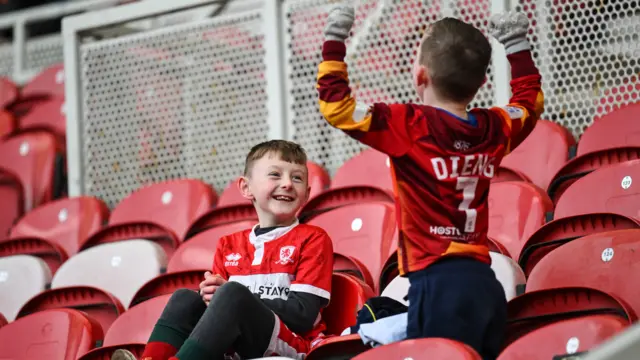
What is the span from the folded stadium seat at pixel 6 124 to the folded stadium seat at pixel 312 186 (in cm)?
222

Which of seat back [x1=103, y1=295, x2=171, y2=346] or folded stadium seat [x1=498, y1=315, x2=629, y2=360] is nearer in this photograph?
folded stadium seat [x1=498, y1=315, x2=629, y2=360]

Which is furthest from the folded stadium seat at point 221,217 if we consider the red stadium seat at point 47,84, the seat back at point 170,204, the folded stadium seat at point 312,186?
the red stadium seat at point 47,84

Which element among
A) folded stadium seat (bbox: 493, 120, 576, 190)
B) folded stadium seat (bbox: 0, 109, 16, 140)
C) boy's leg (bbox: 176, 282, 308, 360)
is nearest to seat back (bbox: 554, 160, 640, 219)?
folded stadium seat (bbox: 493, 120, 576, 190)

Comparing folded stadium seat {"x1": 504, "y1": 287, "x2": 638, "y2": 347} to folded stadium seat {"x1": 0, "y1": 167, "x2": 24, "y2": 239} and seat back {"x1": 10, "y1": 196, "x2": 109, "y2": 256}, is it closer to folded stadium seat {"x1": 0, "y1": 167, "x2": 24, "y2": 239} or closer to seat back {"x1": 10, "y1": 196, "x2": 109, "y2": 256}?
seat back {"x1": 10, "y1": 196, "x2": 109, "y2": 256}

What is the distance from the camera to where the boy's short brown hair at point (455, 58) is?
2293 mm

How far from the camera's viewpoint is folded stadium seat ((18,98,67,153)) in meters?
6.14

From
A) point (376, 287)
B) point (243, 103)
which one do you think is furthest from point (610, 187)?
point (243, 103)

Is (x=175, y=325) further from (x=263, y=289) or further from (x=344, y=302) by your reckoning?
(x=344, y=302)

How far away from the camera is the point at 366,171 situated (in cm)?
429

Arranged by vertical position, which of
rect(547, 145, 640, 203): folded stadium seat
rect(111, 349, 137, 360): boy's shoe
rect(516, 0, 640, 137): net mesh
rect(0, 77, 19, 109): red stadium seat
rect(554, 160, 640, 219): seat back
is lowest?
rect(111, 349, 137, 360): boy's shoe

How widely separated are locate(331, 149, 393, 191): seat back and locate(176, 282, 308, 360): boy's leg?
1610 mm

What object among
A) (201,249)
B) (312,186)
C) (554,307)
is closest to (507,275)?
(554,307)

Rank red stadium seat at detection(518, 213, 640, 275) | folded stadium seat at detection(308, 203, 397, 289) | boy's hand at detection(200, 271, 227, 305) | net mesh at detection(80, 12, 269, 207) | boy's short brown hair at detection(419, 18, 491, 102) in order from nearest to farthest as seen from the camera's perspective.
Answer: boy's short brown hair at detection(419, 18, 491, 102) → boy's hand at detection(200, 271, 227, 305) → red stadium seat at detection(518, 213, 640, 275) → folded stadium seat at detection(308, 203, 397, 289) → net mesh at detection(80, 12, 269, 207)

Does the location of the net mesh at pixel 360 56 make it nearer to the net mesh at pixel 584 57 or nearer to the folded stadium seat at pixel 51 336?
the net mesh at pixel 584 57
